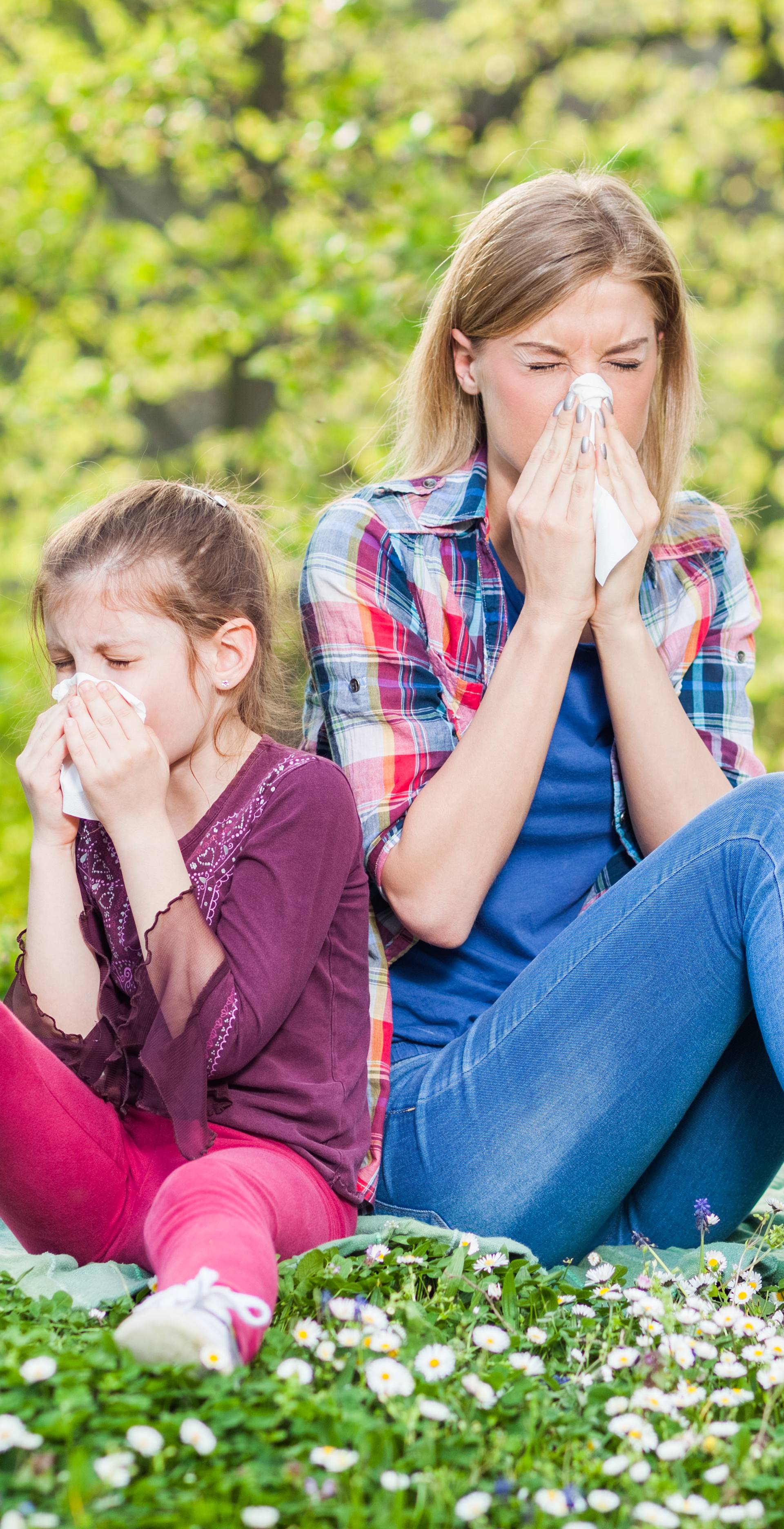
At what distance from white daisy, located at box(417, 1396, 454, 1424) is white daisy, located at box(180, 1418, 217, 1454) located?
8.4 inches

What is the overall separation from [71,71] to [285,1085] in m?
6.64

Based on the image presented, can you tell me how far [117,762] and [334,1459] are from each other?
96 centimetres

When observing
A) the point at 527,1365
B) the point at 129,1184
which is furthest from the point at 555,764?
the point at 527,1365

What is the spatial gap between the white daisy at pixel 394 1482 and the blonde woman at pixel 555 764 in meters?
0.79

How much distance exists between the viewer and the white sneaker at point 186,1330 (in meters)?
1.36

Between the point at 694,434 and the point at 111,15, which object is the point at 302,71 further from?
the point at 694,434

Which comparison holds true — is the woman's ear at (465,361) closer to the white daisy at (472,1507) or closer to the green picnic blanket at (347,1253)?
the green picnic blanket at (347,1253)

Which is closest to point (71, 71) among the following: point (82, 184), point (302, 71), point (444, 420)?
point (82, 184)

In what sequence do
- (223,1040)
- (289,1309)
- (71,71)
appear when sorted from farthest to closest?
1. (71,71)
2. (223,1040)
3. (289,1309)

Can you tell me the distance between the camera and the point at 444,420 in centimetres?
265

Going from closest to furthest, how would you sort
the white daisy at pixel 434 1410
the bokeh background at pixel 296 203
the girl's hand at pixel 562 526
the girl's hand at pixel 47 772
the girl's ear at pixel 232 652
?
the white daisy at pixel 434 1410, the girl's hand at pixel 47 772, the girl's ear at pixel 232 652, the girl's hand at pixel 562 526, the bokeh background at pixel 296 203

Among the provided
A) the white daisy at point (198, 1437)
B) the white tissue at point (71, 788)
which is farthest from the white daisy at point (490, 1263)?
the white tissue at point (71, 788)

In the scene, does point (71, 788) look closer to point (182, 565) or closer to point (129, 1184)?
point (182, 565)

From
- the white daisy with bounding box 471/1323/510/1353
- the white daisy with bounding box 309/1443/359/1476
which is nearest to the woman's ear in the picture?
the white daisy with bounding box 471/1323/510/1353
